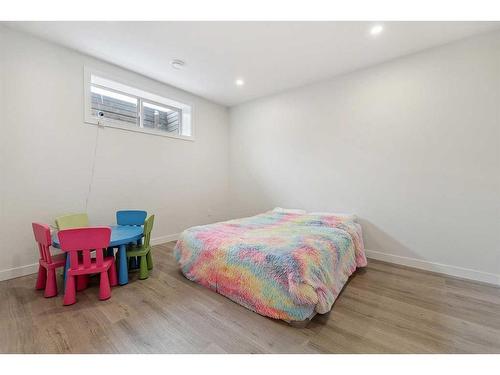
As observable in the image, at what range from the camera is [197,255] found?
229 cm

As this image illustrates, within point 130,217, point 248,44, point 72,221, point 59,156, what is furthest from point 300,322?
point 59,156

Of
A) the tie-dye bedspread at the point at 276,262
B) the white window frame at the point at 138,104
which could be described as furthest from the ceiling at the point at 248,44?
the tie-dye bedspread at the point at 276,262

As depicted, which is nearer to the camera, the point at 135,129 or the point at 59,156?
the point at 59,156

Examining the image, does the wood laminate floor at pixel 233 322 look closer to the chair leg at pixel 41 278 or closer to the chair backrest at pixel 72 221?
the chair leg at pixel 41 278

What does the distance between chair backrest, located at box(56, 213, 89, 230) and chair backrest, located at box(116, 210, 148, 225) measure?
0.35 metres

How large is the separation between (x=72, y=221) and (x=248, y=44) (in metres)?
2.94

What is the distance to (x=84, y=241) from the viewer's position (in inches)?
73.2

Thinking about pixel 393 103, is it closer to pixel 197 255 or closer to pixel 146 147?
pixel 197 255

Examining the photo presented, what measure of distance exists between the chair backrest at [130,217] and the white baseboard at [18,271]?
3.23 ft

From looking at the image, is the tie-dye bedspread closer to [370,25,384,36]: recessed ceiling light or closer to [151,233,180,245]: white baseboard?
[151,233,180,245]: white baseboard

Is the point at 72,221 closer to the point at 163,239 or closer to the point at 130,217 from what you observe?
A: the point at 130,217

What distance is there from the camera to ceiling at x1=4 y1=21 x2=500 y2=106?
7.38 ft

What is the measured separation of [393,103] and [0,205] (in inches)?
188
